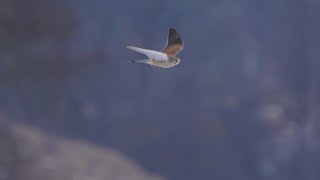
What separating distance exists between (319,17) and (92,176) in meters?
2.57

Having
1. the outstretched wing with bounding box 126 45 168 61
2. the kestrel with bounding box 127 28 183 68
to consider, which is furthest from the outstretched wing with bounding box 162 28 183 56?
the outstretched wing with bounding box 126 45 168 61

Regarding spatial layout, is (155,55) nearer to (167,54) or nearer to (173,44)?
(167,54)

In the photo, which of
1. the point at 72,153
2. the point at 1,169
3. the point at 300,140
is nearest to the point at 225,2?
the point at 300,140

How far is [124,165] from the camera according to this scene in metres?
8.41

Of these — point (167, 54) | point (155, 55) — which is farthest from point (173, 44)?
point (155, 55)

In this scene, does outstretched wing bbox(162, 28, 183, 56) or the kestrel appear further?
outstretched wing bbox(162, 28, 183, 56)

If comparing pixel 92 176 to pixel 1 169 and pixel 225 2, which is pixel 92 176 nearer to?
pixel 1 169

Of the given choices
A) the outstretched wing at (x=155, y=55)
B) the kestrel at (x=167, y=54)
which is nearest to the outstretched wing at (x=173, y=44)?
the kestrel at (x=167, y=54)

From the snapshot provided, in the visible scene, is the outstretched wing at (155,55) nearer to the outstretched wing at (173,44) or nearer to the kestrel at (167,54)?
the kestrel at (167,54)

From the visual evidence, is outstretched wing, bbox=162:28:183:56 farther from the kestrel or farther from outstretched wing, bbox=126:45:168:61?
outstretched wing, bbox=126:45:168:61

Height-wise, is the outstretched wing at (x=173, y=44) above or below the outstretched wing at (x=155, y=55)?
above

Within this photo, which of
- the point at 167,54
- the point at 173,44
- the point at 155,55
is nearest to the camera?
the point at 155,55

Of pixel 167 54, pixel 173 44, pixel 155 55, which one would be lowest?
pixel 155 55

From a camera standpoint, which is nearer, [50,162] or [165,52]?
[165,52]
